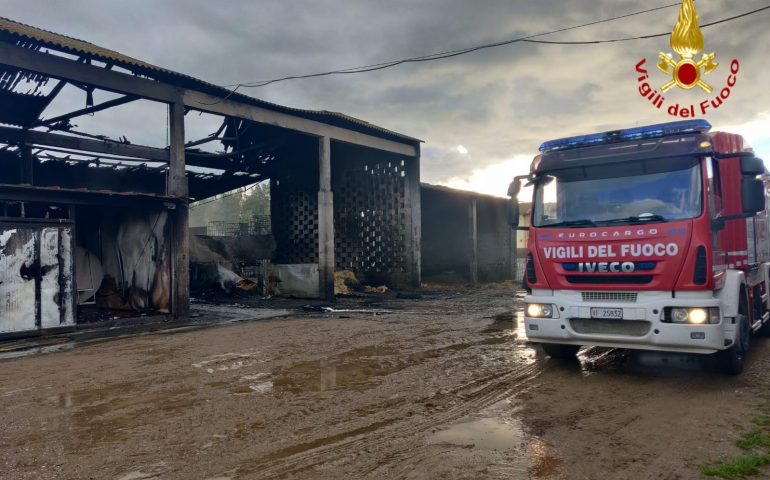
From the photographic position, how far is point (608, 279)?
5.77 m

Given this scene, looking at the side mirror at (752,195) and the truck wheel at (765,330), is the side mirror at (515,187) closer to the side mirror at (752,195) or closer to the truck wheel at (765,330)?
the side mirror at (752,195)

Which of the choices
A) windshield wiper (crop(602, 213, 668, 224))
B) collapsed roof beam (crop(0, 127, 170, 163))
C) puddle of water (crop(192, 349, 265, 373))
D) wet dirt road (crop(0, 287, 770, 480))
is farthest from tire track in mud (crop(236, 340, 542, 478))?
collapsed roof beam (crop(0, 127, 170, 163))

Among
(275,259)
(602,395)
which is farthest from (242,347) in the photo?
(275,259)

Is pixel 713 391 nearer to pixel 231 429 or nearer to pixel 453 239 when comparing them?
pixel 231 429

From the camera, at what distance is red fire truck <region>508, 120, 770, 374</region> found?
17.7ft

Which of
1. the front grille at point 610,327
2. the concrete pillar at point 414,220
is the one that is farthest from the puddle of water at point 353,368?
the concrete pillar at point 414,220

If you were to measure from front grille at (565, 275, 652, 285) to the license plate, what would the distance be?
29cm

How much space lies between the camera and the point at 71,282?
10.2 meters

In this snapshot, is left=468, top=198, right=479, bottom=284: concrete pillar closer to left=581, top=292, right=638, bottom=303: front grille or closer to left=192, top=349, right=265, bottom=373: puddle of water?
left=192, top=349, right=265, bottom=373: puddle of water

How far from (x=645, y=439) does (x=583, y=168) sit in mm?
3249

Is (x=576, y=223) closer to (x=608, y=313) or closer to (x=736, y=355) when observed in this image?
(x=608, y=313)

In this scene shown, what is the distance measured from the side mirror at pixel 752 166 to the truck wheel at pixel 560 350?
111 inches

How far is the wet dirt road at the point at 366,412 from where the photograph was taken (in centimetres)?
367

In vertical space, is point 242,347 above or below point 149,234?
below
